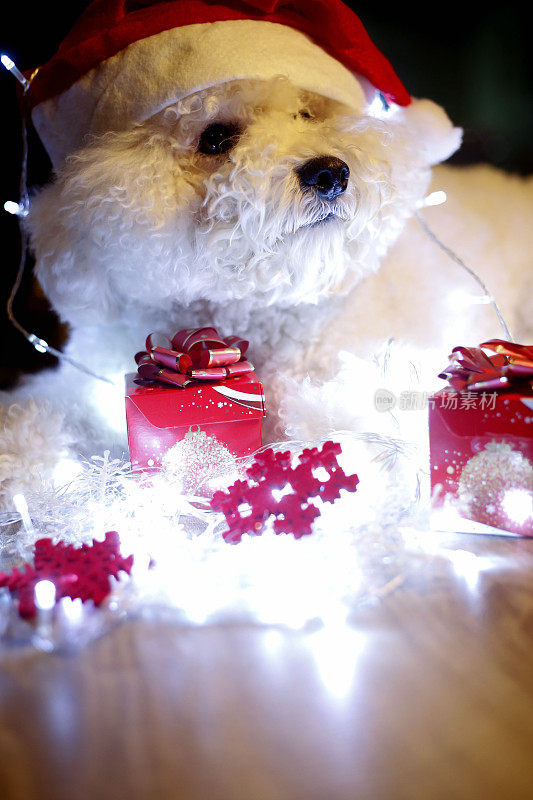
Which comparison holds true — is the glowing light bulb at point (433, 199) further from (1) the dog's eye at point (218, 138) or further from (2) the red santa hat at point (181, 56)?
(1) the dog's eye at point (218, 138)

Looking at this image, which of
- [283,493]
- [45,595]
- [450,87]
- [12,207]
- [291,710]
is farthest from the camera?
[450,87]

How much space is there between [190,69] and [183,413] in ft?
1.58

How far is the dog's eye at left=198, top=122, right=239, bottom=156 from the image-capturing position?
3.05ft

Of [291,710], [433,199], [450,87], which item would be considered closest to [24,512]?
[291,710]

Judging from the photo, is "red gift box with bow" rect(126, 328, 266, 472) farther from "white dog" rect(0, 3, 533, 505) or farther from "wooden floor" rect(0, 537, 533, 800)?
"wooden floor" rect(0, 537, 533, 800)

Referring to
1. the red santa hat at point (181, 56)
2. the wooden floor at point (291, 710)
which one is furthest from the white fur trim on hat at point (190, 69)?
the wooden floor at point (291, 710)

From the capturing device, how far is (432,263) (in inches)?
49.2

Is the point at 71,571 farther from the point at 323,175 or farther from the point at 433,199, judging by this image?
the point at 433,199

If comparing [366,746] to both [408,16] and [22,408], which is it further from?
[408,16]

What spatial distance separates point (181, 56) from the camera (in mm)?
877

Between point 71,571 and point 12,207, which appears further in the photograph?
point 12,207

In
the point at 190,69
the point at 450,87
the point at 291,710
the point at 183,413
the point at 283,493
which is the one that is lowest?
the point at 291,710

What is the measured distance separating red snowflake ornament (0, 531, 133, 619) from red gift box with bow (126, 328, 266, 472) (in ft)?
0.52

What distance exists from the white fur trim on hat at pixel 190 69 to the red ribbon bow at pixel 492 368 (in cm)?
46
